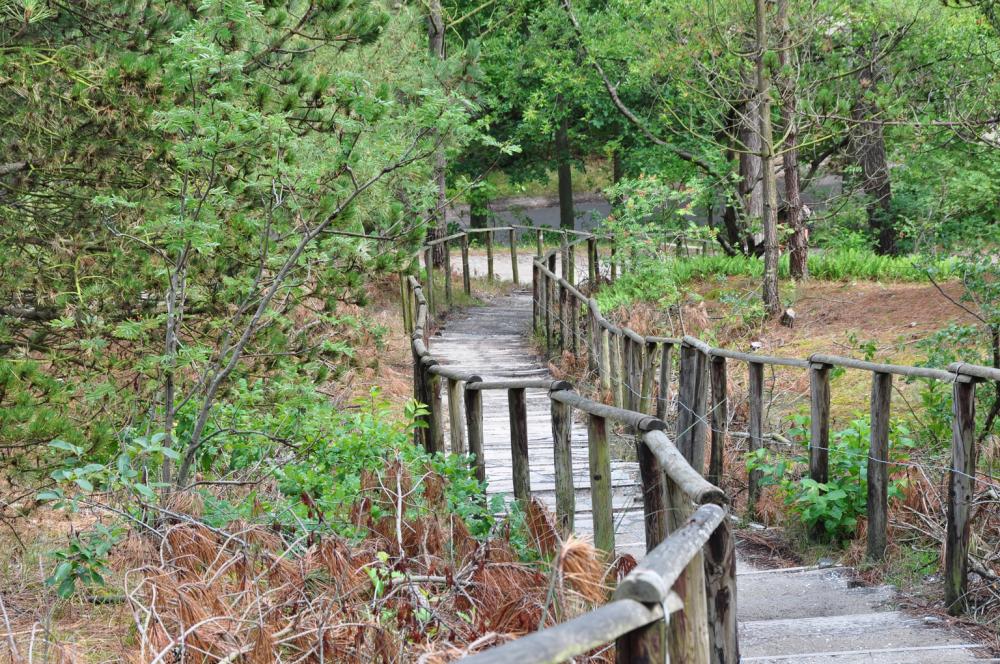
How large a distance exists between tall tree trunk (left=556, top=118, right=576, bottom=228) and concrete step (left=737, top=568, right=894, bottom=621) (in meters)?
21.1

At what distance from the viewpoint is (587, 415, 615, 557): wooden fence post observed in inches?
179

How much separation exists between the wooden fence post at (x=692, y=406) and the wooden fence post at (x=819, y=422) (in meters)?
1.11

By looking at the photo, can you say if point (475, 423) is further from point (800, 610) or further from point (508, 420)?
point (508, 420)

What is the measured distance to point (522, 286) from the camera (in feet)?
78.7

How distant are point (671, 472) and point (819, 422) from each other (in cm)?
341

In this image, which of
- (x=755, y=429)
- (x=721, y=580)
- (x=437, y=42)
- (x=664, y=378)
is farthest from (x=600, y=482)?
(x=437, y=42)

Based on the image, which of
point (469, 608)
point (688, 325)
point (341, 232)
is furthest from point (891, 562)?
point (688, 325)

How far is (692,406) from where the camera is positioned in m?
7.62

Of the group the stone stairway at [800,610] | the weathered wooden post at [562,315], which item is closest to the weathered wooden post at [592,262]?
the weathered wooden post at [562,315]

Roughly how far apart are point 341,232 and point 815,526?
10.3ft

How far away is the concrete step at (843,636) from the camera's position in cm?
417

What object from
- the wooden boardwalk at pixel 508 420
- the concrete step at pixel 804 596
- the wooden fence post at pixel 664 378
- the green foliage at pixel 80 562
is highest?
the green foliage at pixel 80 562

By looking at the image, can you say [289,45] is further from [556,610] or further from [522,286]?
[522,286]

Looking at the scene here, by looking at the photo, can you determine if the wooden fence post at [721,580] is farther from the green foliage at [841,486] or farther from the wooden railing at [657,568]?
the green foliage at [841,486]
